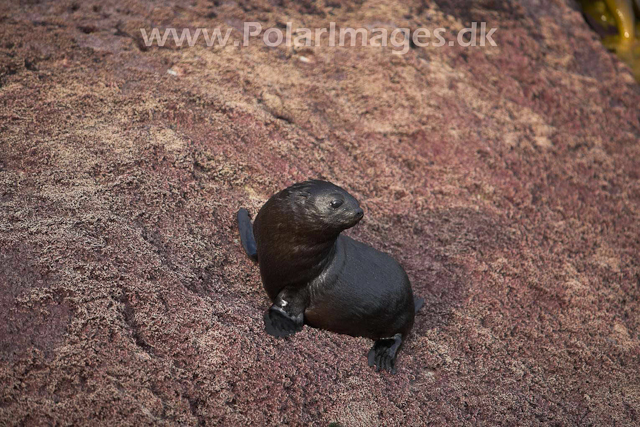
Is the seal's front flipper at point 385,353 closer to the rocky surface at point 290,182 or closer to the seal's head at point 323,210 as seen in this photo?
the rocky surface at point 290,182

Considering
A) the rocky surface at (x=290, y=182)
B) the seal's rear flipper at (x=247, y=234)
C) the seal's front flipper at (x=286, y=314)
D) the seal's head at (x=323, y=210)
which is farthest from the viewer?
the seal's rear flipper at (x=247, y=234)

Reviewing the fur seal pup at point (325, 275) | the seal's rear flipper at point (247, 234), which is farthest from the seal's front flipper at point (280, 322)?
the seal's rear flipper at point (247, 234)

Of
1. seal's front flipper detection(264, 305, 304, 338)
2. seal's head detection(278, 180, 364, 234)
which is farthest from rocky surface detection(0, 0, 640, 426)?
seal's head detection(278, 180, 364, 234)

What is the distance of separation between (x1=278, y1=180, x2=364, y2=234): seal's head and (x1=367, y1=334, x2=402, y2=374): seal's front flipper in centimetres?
73

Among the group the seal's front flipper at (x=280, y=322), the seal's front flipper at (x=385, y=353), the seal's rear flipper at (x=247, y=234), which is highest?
the seal's rear flipper at (x=247, y=234)

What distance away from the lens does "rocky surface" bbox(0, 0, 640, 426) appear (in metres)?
2.64

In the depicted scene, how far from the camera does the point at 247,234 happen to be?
3445 mm

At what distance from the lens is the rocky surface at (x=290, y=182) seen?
8.68ft

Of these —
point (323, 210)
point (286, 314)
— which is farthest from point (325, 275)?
point (323, 210)

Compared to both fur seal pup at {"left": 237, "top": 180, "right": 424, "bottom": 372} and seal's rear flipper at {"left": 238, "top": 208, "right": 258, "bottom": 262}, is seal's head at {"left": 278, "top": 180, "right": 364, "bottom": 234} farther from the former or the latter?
seal's rear flipper at {"left": 238, "top": 208, "right": 258, "bottom": 262}

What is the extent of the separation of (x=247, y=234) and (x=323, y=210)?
768 millimetres

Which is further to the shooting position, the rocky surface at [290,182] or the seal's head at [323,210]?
the seal's head at [323,210]

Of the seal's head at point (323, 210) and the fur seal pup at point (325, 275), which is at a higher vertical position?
the seal's head at point (323, 210)

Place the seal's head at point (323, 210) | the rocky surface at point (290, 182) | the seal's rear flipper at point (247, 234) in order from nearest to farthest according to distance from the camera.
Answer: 1. the rocky surface at point (290, 182)
2. the seal's head at point (323, 210)
3. the seal's rear flipper at point (247, 234)
